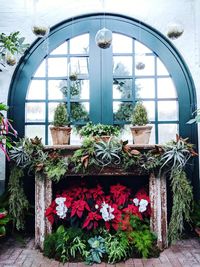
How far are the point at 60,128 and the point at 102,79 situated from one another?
935mm

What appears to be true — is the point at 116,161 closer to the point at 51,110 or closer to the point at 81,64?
the point at 51,110

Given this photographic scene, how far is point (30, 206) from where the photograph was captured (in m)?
3.75

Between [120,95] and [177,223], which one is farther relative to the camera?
[120,95]

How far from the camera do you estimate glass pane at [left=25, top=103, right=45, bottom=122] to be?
413 cm

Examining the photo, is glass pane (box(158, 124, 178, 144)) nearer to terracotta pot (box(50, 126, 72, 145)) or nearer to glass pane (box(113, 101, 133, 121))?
glass pane (box(113, 101, 133, 121))

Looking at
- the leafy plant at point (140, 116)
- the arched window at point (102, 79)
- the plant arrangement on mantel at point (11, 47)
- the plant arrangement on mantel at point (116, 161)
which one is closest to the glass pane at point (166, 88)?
the arched window at point (102, 79)

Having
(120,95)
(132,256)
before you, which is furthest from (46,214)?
(120,95)

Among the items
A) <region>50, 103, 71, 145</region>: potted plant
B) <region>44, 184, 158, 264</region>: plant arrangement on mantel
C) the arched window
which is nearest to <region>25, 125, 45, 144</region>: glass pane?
the arched window

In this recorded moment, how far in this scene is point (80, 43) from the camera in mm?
4160

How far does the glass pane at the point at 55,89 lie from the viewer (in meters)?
4.16

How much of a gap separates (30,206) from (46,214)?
478 millimetres

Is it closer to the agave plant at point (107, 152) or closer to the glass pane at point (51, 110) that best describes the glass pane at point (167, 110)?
the agave plant at point (107, 152)

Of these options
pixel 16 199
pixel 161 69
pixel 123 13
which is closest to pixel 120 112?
pixel 161 69

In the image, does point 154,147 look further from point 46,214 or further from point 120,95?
point 46,214
